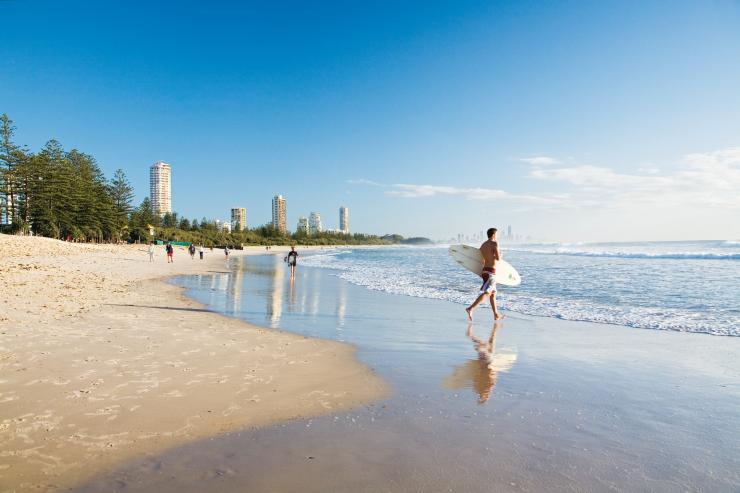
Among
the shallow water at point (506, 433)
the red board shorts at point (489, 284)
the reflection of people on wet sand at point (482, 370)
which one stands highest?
the red board shorts at point (489, 284)

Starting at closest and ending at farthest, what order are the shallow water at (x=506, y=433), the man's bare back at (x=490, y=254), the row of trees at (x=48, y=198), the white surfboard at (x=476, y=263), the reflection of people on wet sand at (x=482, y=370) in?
the shallow water at (x=506, y=433), the reflection of people on wet sand at (x=482, y=370), the man's bare back at (x=490, y=254), the white surfboard at (x=476, y=263), the row of trees at (x=48, y=198)

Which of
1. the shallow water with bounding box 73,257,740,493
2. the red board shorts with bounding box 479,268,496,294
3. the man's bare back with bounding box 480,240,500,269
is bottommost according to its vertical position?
the shallow water with bounding box 73,257,740,493

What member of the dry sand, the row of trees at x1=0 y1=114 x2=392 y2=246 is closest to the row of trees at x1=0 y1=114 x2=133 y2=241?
the row of trees at x1=0 y1=114 x2=392 y2=246

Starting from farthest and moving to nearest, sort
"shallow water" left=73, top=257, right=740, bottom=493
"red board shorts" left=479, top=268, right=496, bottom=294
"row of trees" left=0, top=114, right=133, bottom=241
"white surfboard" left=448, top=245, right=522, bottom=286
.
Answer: "row of trees" left=0, top=114, right=133, bottom=241 < "white surfboard" left=448, top=245, right=522, bottom=286 < "red board shorts" left=479, top=268, right=496, bottom=294 < "shallow water" left=73, top=257, right=740, bottom=493

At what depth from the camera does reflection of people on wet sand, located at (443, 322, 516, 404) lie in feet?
16.7

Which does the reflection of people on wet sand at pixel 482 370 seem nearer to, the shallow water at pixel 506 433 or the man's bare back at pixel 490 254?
the shallow water at pixel 506 433

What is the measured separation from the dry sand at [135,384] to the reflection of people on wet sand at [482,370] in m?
1.06

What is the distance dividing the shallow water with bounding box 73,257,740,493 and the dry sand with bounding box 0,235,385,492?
356mm

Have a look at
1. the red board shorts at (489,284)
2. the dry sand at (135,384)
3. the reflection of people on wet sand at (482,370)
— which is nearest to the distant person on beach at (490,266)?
the red board shorts at (489,284)

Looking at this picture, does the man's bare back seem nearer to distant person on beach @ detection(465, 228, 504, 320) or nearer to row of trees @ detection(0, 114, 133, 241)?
distant person on beach @ detection(465, 228, 504, 320)

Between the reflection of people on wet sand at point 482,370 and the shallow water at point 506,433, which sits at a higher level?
the shallow water at point 506,433

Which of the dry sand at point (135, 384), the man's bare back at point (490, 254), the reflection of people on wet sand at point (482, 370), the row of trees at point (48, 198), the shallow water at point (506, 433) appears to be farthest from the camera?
the row of trees at point (48, 198)

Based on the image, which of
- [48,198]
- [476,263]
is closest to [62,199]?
[48,198]

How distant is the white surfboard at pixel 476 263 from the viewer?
1277 centimetres
